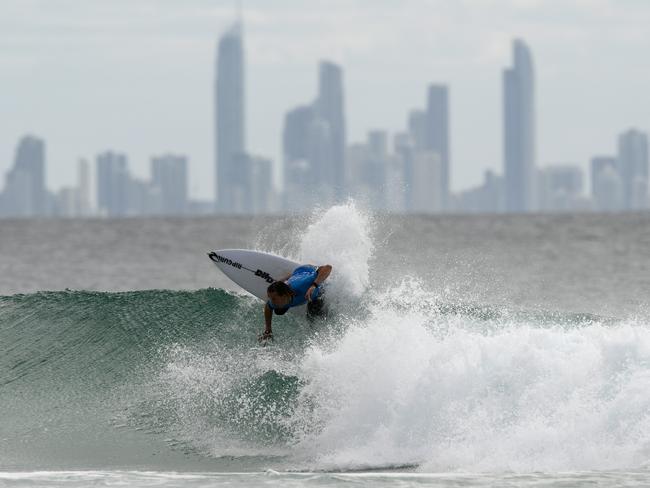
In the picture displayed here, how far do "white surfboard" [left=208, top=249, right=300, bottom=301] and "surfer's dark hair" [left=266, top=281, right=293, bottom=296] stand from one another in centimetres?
128

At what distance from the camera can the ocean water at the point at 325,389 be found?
30.9 feet

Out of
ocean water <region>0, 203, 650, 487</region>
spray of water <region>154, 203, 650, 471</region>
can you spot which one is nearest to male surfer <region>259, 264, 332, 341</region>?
ocean water <region>0, 203, 650, 487</region>

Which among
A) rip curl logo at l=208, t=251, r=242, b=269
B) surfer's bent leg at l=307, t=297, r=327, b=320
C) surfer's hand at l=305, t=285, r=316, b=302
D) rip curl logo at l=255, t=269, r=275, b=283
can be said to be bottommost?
surfer's bent leg at l=307, t=297, r=327, b=320

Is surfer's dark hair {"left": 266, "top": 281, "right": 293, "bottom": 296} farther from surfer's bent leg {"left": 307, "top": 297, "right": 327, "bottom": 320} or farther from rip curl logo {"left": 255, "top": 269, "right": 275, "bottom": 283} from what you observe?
rip curl logo {"left": 255, "top": 269, "right": 275, "bottom": 283}

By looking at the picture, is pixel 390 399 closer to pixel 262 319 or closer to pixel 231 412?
pixel 231 412

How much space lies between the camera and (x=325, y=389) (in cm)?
1087

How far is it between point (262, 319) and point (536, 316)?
3.57 m

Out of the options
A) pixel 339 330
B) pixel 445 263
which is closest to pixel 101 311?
pixel 339 330

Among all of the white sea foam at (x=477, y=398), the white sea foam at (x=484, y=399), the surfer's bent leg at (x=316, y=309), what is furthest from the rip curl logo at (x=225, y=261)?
the white sea foam at (x=484, y=399)

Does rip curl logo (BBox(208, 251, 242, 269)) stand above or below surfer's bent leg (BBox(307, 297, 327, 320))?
above

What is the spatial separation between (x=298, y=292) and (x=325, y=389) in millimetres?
1612

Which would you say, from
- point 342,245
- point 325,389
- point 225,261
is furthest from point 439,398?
point 225,261

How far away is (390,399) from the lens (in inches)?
404

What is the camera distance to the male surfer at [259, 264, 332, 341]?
11828 millimetres
